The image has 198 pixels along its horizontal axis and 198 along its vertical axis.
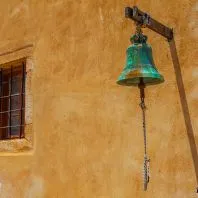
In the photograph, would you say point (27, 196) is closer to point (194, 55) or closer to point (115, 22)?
point (115, 22)

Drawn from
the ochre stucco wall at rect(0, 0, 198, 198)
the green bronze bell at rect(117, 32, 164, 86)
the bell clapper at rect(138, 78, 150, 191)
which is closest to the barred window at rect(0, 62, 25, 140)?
the ochre stucco wall at rect(0, 0, 198, 198)

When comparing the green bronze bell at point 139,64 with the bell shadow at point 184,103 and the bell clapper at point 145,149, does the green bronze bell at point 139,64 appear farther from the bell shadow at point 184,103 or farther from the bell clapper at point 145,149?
the bell shadow at point 184,103

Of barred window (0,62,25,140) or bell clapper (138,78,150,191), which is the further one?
barred window (0,62,25,140)

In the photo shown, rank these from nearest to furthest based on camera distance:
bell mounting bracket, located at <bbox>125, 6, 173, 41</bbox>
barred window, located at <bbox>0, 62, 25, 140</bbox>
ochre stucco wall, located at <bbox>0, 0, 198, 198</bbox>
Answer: bell mounting bracket, located at <bbox>125, 6, 173, 41</bbox>, ochre stucco wall, located at <bbox>0, 0, 198, 198</bbox>, barred window, located at <bbox>0, 62, 25, 140</bbox>

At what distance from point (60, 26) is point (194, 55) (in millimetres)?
1589

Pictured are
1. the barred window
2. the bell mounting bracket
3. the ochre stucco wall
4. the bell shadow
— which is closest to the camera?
the bell mounting bracket

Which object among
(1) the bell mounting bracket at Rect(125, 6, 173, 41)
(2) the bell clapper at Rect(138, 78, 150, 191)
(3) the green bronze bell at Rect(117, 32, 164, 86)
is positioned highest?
(1) the bell mounting bracket at Rect(125, 6, 173, 41)

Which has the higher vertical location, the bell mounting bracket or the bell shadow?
the bell mounting bracket

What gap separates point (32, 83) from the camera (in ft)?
15.1

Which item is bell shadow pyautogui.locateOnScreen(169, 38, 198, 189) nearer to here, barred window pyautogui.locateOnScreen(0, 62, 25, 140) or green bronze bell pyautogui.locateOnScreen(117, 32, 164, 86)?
green bronze bell pyautogui.locateOnScreen(117, 32, 164, 86)

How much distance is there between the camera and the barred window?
4.85 metres

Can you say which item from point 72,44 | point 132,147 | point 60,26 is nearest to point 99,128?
point 132,147

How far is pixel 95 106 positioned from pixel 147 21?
1082mm

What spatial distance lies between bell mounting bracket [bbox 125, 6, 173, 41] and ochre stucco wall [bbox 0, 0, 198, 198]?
75 millimetres
